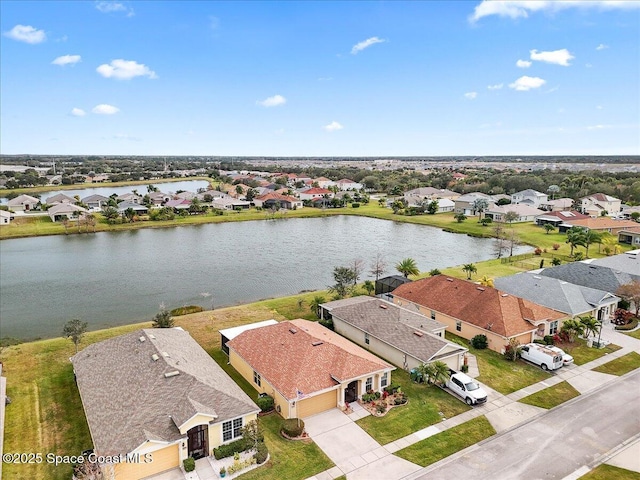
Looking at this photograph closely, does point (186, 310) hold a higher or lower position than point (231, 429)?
lower

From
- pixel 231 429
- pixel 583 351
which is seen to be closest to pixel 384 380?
pixel 231 429

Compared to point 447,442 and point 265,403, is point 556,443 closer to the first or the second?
point 447,442

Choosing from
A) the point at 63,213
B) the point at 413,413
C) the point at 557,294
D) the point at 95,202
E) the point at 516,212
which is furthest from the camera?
the point at 95,202

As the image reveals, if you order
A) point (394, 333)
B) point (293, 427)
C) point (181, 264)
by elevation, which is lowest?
point (293, 427)

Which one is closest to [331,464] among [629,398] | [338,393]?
[338,393]

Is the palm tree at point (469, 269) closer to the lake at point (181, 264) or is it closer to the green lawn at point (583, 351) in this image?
the lake at point (181, 264)

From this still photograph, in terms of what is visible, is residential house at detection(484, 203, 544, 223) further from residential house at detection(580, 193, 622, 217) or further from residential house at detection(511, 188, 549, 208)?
residential house at detection(580, 193, 622, 217)
